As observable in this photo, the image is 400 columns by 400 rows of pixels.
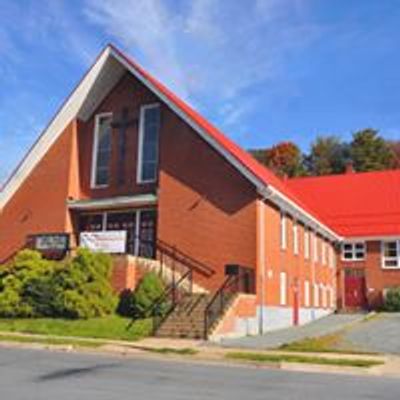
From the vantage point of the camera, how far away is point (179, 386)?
11.4 m

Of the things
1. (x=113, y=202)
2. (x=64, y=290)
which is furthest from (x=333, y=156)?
(x=64, y=290)

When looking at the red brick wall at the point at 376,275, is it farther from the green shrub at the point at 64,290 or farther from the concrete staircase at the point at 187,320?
the green shrub at the point at 64,290

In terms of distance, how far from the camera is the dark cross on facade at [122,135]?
31.9 metres

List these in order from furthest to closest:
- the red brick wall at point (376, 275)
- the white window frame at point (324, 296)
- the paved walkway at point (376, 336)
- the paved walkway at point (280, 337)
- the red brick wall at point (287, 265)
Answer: the red brick wall at point (376, 275) → the white window frame at point (324, 296) → the red brick wall at point (287, 265) → the paved walkway at point (280, 337) → the paved walkway at point (376, 336)

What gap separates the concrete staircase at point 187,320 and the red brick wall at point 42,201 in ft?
30.0

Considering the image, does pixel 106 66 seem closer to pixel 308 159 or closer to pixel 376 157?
pixel 376 157

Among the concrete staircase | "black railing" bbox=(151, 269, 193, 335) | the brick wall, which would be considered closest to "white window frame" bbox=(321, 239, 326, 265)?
the brick wall

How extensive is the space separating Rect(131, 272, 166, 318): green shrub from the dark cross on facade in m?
8.07

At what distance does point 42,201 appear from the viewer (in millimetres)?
32062

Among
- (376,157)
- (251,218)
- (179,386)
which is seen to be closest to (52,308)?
(251,218)

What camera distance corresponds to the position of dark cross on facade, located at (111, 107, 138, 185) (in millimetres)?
31875

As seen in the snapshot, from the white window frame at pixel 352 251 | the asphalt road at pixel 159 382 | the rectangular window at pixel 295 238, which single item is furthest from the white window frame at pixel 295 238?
the asphalt road at pixel 159 382

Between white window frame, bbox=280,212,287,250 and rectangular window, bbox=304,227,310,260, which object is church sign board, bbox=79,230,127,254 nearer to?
white window frame, bbox=280,212,287,250

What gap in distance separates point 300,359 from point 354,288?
87.7ft
